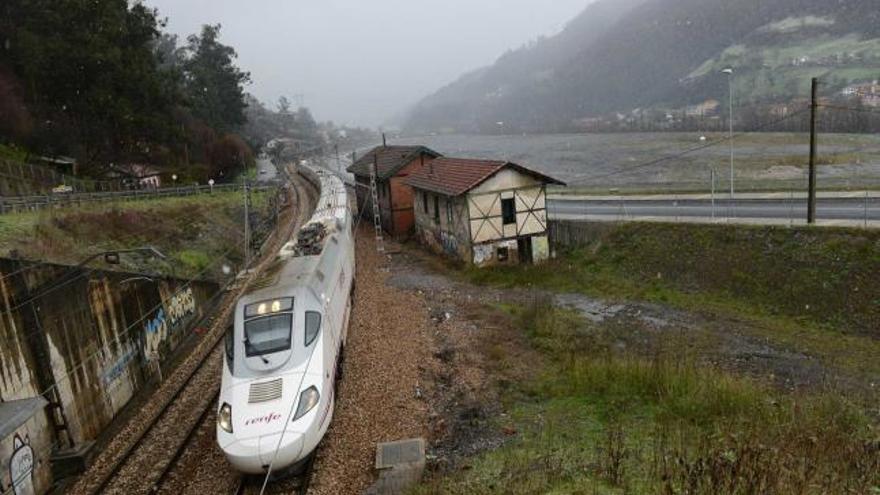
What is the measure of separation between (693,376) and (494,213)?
57.4 ft

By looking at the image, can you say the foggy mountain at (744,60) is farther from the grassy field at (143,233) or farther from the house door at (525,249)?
the house door at (525,249)

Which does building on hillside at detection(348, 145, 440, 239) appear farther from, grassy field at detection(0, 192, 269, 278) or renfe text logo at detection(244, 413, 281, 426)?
renfe text logo at detection(244, 413, 281, 426)

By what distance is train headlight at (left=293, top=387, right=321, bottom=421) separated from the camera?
11484mm

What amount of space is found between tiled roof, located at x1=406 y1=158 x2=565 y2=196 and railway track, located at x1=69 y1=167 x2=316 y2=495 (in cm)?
1411

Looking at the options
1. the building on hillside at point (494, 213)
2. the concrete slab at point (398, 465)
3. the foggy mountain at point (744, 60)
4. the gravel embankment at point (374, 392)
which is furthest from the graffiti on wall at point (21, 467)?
the foggy mountain at point (744, 60)

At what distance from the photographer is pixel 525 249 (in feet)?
107

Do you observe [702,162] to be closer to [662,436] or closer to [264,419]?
[662,436]

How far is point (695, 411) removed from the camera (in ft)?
44.5

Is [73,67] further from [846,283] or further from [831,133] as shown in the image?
[831,133]

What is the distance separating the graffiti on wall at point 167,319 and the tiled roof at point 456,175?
1331 centimetres

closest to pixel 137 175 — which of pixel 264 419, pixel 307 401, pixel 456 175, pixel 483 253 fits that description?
pixel 456 175

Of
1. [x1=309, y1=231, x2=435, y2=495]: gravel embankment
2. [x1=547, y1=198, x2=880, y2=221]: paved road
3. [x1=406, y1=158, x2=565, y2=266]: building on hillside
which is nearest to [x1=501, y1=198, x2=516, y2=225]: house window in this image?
[x1=406, y1=158, x2=565, y2=266]: building on hillside

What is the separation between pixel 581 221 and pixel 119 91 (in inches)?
1202

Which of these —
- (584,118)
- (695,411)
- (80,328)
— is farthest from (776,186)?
(584,118)
